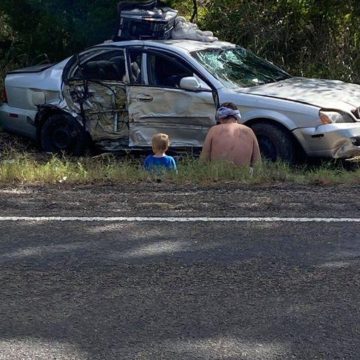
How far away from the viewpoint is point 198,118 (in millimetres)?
10867

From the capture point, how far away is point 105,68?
37.8ft

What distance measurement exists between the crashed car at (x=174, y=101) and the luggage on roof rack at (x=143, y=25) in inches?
18.9

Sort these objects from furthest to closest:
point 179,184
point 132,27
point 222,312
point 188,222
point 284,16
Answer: point 284,16 → point 132,27 → point 179,184 → point 188,222 → point 222,312

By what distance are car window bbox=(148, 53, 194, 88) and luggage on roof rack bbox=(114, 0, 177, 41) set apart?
828mm

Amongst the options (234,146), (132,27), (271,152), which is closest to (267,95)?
(271,152)

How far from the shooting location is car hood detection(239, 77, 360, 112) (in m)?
10.3

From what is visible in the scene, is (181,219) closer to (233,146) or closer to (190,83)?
(233,146)

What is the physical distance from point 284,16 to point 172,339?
12251 mm

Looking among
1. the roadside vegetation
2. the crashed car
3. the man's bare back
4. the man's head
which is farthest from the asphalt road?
the crashed car

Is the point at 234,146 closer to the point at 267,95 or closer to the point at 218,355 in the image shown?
the point at 267,95

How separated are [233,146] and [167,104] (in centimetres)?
193

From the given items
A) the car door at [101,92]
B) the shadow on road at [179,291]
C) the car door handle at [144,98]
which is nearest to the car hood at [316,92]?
the car door handle at [144,98]

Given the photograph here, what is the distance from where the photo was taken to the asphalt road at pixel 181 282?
4566 mm

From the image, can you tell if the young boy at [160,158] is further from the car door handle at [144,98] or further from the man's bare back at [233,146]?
the car door handle at [144,98]
